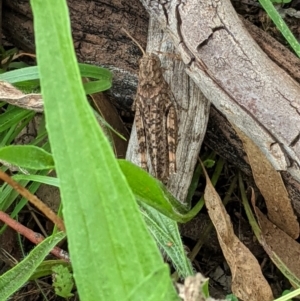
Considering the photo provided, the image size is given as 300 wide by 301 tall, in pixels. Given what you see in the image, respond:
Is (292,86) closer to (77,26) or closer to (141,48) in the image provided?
(141,48)

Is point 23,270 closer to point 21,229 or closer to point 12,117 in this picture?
point 21,229

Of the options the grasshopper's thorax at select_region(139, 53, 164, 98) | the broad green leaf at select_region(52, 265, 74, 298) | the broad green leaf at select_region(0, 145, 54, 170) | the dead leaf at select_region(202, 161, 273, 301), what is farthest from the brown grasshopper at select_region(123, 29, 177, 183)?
the broad green leaf at select_region(0, 145, 54, 170)

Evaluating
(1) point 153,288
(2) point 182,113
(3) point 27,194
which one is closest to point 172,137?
(2) point 182,113

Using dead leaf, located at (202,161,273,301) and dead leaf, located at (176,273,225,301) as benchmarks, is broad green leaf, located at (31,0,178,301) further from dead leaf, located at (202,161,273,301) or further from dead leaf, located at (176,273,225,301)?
dead leaf, located at (202,161,273,301)

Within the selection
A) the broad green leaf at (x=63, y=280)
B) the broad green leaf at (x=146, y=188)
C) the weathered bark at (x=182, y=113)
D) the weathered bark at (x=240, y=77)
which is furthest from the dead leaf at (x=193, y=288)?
the weathered bark at (x=182, y=113)

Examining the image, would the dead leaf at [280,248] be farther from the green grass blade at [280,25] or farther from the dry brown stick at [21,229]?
the dry brown stick at [21,229]

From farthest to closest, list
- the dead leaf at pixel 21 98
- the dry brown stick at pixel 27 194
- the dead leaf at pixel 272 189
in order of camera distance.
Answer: the dead leaf at pixel 272 189
the dead leaf at pixel 21 98
the dry brown stick at pixel 27 194
